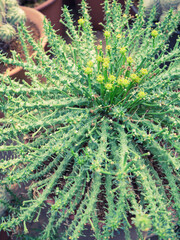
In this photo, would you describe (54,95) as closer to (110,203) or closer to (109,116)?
(109,116)

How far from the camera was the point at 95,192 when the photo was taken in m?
0.69

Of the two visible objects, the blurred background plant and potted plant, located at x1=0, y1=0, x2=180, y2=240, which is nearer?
potted plant, located at x1=0, y1=0, x2=180, y2=240

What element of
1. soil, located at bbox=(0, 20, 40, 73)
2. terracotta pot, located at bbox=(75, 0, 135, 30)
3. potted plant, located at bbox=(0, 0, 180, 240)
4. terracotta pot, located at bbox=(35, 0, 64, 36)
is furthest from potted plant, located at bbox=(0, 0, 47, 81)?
terracotta pot, located at bbox=(75, 0, 135, 30)

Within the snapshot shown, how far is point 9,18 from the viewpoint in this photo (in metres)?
1.28

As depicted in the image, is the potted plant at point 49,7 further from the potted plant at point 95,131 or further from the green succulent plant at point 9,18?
the potted plant at point 95,131

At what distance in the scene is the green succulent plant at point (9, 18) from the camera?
122 cm

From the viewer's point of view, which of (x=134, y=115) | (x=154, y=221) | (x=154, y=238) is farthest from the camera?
(x=154, y=238)

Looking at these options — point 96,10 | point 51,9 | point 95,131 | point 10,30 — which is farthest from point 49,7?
point 95,131

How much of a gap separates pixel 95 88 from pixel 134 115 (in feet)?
0.53

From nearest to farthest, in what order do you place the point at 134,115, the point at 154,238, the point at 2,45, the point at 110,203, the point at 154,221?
the point at 154,221
the point at 110,203
the point at 134,115
the point at 154,238
the point at 2,45

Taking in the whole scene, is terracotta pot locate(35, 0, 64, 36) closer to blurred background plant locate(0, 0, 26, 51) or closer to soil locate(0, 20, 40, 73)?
soil locate(0, 20, 40, 73)

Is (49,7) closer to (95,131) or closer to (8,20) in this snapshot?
(8,20)

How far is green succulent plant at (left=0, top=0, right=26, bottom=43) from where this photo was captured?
122 cm

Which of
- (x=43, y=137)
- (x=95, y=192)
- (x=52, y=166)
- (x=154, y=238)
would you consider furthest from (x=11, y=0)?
(x=154, y=238)
